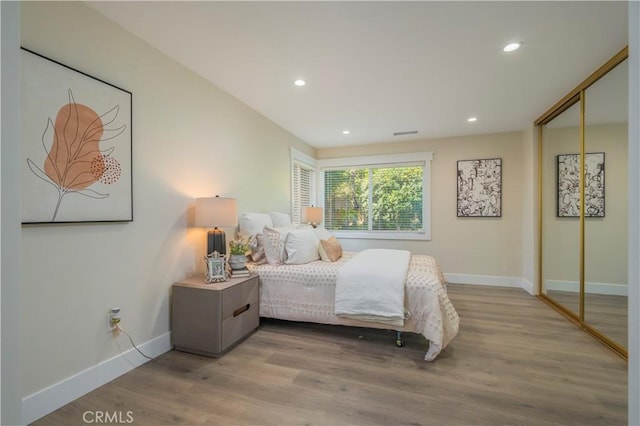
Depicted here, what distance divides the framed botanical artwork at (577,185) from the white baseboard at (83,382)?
4.21 m

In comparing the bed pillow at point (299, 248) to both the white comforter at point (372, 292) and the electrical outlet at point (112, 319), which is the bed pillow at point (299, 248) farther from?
the electrical outlet at point (112, 319)

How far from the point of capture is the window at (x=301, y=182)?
4.71 meters

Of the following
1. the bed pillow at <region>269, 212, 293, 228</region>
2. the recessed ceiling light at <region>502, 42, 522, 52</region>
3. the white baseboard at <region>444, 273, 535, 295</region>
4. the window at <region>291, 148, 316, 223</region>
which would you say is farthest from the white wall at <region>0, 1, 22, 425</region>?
the white baseboard at <region>444, 273, 535, 295</region>

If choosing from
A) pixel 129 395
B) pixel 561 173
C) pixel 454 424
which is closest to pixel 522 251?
pixel 561 173

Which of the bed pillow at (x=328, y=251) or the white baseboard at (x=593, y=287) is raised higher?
the bed pillow at (x=328, y=251)

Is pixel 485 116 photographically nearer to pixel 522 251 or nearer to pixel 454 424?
pixel 522 251

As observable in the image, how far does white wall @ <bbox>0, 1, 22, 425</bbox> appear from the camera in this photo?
2.05 ft

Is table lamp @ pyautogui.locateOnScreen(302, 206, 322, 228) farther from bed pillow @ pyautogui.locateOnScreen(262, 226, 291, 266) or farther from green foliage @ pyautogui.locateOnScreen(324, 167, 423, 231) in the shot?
bed pillow @ pyautogui.locateOnScreen(262, 226, 291, 266)

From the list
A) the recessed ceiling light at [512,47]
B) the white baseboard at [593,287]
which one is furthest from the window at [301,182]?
the white baseboard at [593,287]

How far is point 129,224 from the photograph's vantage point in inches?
81.4

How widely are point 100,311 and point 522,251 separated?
17.5ft
